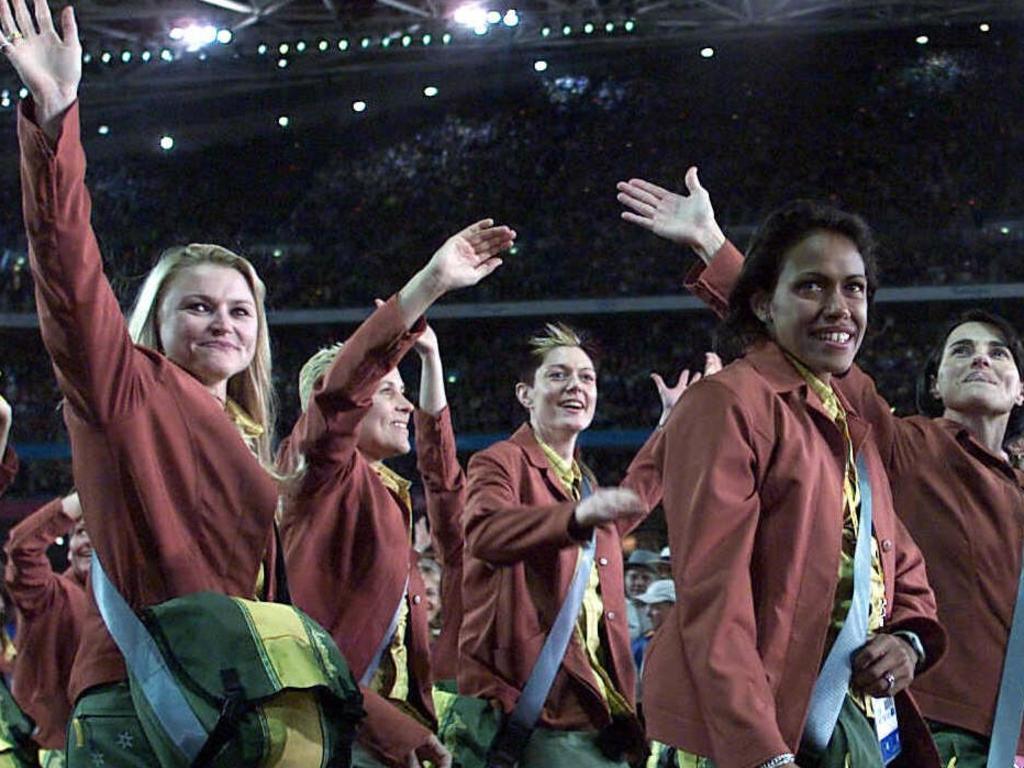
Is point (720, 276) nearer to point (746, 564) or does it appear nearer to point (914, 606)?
point (914, 606)

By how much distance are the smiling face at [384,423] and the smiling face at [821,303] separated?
7.24ft

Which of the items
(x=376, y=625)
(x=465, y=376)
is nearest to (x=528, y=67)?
(x=465, y=376)

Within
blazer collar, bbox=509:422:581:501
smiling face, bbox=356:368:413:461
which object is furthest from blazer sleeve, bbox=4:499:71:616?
blazer collar, bbox=509:422:581:501

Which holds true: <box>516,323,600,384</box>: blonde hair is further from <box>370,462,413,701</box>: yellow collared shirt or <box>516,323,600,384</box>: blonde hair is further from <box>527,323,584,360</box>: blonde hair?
<box>370,462,413,701</box>: yellow collared shirt

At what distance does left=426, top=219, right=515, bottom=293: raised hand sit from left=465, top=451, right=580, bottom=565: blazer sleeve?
584mm

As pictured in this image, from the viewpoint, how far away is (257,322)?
3.35 meters

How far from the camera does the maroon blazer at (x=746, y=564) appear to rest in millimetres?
2707

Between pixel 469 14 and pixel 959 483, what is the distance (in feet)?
67.1

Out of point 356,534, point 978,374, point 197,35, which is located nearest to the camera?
point 356,534

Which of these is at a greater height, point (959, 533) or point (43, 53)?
point (43, 53)

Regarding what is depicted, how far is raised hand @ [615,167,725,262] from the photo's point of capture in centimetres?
384

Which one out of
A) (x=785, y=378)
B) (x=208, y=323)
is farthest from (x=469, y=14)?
(x=785, y=378)

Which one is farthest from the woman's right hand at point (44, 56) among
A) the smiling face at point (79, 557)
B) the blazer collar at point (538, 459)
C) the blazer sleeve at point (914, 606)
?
the smiling face at point (79, 557)

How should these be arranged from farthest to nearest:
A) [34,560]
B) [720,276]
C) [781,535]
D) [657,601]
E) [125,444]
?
[657,601] < [34,560] < [720,276] < [781,535] < [125,444]
